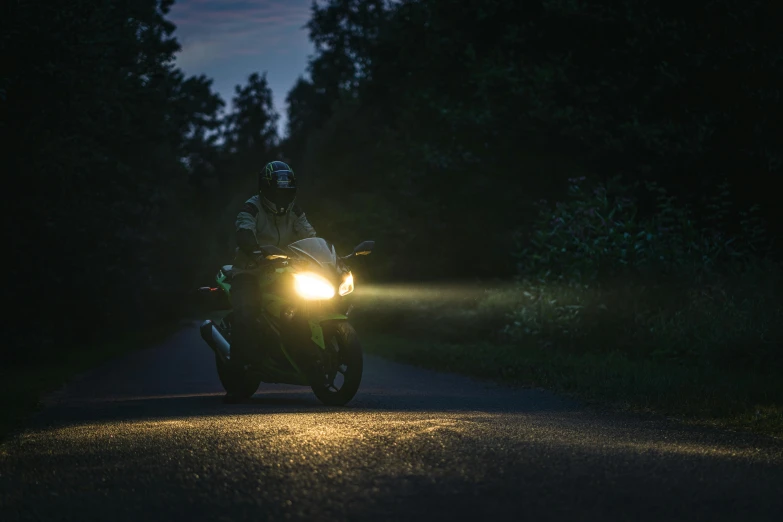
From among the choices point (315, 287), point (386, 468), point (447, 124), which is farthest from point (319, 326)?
point (447, 124)

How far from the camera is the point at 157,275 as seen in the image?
165ft

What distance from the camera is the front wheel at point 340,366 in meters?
11.0

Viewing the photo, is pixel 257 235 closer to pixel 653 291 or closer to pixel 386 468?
pixel 386 468

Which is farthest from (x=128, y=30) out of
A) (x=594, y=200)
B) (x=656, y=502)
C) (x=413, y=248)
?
(x=656, y=502)

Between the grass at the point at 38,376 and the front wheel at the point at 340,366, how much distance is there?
9.92 ft

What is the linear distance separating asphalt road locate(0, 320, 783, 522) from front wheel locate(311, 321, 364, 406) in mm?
413

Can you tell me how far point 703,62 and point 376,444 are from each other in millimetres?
19366

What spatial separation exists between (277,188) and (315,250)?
966mm

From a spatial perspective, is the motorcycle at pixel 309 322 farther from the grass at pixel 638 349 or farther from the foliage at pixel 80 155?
the foliage at pixel 80 155

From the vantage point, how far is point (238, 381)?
12.3m

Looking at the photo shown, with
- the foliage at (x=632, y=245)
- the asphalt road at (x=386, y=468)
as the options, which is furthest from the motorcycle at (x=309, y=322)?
the foliage at (x=632, y=245)

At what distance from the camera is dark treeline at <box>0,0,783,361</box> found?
2045 cm

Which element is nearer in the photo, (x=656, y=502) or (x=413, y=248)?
(x=656, y=502)

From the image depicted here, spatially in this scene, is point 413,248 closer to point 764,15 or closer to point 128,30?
point 128,30
